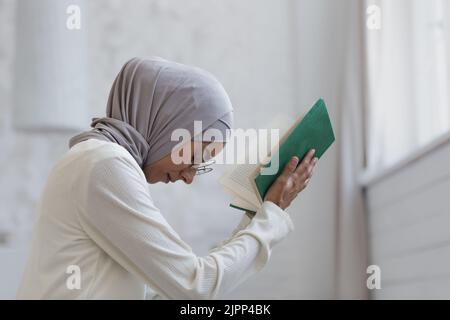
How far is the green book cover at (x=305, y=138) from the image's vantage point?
1.40m

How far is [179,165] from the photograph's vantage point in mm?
1471

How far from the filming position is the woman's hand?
141 centimetres

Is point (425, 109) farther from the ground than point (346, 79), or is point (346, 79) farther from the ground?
point (346, 79)

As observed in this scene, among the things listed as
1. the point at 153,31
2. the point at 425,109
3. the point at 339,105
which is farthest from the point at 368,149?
the point at 153,31

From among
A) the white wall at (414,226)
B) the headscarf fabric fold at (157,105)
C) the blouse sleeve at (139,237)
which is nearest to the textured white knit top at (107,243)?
the blouse sleeve at (139,237)

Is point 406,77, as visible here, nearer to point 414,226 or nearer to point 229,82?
point 414,226

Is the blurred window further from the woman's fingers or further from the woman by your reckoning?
the woman

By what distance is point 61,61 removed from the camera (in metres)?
3.04

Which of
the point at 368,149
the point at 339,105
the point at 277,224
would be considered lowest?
the point at 277,224

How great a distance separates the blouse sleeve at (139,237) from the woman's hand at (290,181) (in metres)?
0.20

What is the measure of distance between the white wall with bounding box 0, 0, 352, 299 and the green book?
6.33 ft

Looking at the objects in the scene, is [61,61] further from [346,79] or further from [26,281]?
[26,281]

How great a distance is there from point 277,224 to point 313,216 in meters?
2.09

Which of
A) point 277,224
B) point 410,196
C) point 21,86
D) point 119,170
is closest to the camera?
point 119,170
